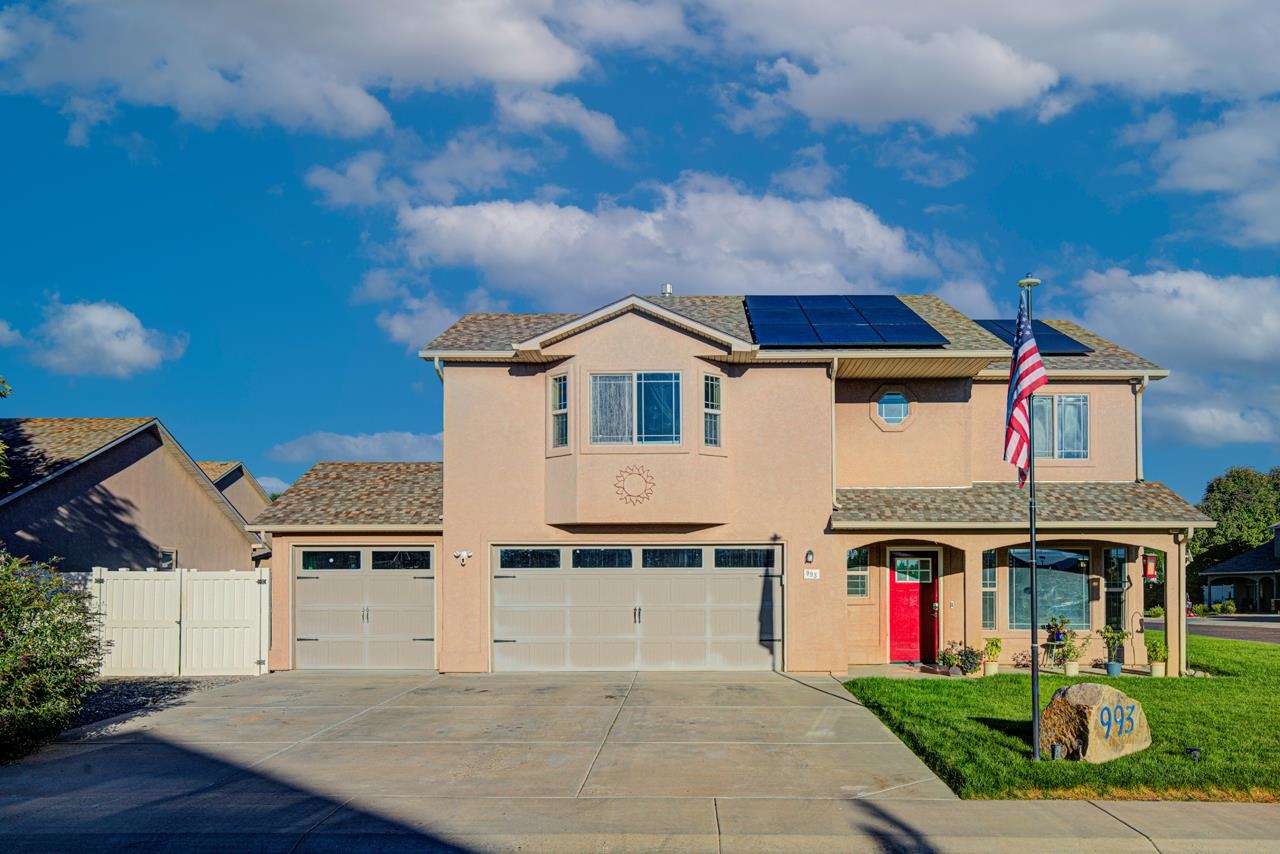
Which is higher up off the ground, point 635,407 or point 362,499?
point 635,407

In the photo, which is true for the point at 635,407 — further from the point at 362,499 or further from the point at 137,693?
the point at 137,693

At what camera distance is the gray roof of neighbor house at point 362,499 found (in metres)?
19.1

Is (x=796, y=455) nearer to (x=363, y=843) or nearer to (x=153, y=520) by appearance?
(x=363, y=843)

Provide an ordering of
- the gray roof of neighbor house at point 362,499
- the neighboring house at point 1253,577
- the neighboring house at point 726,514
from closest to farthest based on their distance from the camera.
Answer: the neighboring house at point 726,514, the gray roof of neighbor house at point 362,499, the neighboring house at point 1253,577

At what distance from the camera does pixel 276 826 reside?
9.22 m

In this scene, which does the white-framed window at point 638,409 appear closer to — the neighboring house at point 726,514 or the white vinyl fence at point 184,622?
the neighboring house at point 726,514

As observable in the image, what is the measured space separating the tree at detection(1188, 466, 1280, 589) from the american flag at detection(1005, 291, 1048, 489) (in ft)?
161

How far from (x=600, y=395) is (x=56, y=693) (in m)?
9.54

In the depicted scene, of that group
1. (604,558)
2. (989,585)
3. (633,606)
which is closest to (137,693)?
(604,558)

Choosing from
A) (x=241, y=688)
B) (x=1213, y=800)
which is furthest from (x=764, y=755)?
(x=241, y=688)

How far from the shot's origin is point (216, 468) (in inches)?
1176

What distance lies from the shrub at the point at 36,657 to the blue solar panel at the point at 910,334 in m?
13.5

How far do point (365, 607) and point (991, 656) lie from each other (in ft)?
37.7

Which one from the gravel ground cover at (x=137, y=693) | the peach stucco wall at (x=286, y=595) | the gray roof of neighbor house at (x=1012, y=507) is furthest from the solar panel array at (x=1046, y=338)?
the gravel ground cover at (x=137, y=693)
